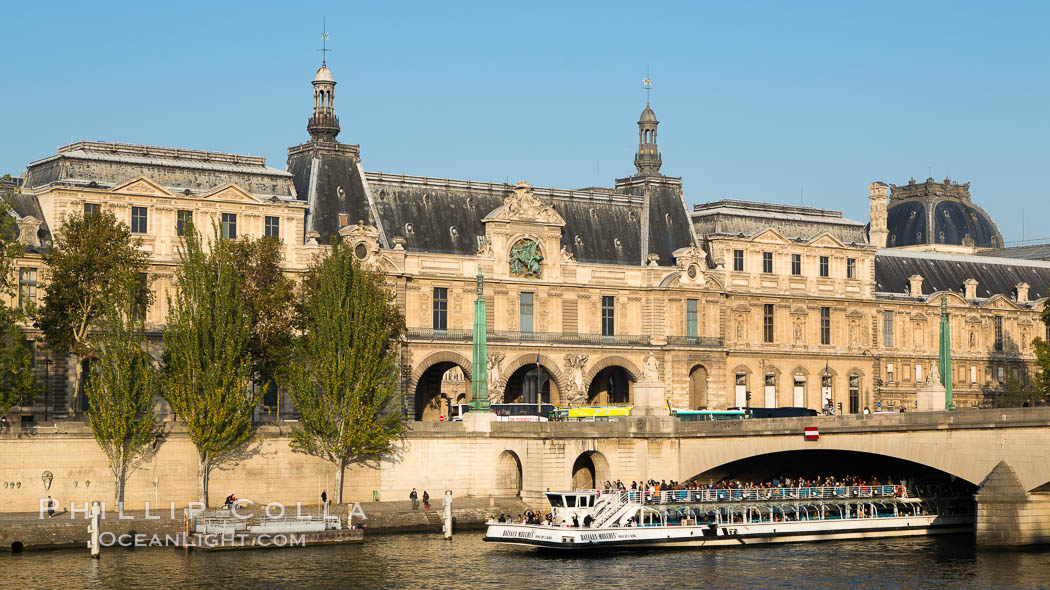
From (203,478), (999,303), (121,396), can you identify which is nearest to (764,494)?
(203,478)

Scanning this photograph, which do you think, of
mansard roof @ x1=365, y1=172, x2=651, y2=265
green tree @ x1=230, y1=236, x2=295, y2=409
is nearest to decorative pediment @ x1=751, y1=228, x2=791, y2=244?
mansard roof @ x1=365, y1=172, x2=651, y2=265

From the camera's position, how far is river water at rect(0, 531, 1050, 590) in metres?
75.1

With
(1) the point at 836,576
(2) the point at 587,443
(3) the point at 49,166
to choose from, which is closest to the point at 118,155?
(3) the point at 49,166

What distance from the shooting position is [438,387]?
125 meters

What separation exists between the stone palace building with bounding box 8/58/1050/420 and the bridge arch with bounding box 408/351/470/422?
5.8 inches

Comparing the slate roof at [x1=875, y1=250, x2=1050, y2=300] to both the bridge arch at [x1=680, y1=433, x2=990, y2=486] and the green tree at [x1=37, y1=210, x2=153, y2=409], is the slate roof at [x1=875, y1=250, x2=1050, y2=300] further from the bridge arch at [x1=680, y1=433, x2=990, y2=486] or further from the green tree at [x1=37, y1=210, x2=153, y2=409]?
the green tree at [x1=37, y1=210, x2=153, y2=409]

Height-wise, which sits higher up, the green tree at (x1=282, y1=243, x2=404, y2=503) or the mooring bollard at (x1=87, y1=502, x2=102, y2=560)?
the green tree at (x1=282, y1=243, x2=404, y2=503)

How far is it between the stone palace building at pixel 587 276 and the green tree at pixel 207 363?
1355cm

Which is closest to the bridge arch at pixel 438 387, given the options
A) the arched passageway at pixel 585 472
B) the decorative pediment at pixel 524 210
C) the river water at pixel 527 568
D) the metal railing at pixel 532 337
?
the metal railing at pixel 532 337

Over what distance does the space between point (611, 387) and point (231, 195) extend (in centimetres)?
3241

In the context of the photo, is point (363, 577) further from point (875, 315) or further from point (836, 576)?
point (875, 315)

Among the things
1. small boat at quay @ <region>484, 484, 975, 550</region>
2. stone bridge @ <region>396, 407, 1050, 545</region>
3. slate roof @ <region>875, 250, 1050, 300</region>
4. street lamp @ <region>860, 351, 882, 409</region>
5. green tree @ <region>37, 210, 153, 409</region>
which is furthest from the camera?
slate roof @ <region>875, 250, 1050, 300</region>

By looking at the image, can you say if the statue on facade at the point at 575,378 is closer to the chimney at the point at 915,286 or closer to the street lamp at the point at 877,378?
the street lamp at the point at 877,378

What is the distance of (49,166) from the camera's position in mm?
111875
